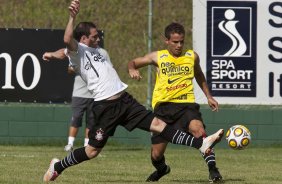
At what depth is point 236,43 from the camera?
57.6ft

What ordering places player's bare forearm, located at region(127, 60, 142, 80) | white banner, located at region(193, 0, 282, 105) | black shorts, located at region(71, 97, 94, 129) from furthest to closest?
white banner, located at region(193, 0, 282, 105) → black shorts, located at region(71, 97, 94, 129) → player's bare forearm, located at region(127, 60, 142, 80)

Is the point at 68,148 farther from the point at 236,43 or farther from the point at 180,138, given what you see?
the point at 180,138

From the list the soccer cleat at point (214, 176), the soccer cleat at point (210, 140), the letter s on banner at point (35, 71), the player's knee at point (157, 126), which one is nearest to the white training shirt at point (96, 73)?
the player's knee at point (157, 126)

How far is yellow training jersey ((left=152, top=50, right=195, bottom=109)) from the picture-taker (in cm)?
1149

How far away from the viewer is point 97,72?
11039 millimetres

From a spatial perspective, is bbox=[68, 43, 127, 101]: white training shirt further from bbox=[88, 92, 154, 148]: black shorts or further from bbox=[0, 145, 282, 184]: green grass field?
bbox=[0, 145, 282, 184]: green grass field

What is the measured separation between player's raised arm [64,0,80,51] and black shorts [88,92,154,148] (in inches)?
28.1

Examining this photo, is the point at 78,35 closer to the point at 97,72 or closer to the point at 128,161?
the point at 97,72

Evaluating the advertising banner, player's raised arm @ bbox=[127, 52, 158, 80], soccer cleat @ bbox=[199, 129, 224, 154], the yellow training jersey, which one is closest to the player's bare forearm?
player's raised arm @ bbox=[127, 52, 158, 80]

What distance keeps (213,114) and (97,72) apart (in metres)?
6.80

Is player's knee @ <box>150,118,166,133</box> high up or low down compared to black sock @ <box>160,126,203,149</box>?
up

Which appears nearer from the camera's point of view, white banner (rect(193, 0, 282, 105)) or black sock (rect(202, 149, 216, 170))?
black sock (rect(202, 149, 216, 170))

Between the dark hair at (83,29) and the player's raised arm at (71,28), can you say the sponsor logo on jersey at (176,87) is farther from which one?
the player's raised arm at (71,28)

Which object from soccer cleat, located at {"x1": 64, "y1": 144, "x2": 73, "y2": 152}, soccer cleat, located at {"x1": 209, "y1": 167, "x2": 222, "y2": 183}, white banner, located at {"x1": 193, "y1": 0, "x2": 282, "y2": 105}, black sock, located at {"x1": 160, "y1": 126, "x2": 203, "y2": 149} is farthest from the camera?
white banner, located at {"x1": 193, "y1": 0, "x2": 282, "y2": 105}
